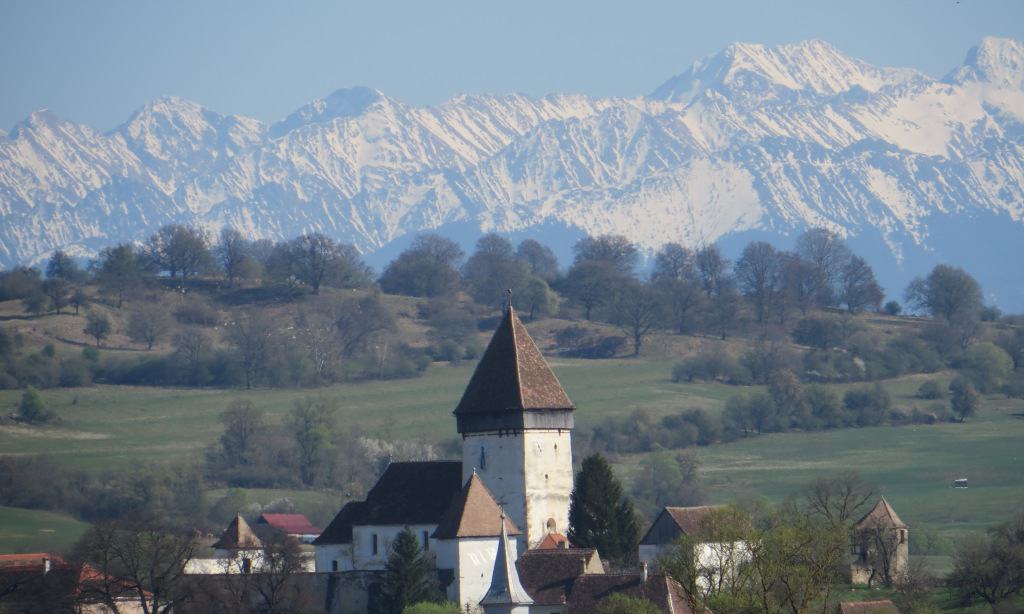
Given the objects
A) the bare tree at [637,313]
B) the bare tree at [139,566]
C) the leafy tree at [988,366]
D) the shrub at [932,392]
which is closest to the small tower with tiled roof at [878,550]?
the bare tree at [139,566]

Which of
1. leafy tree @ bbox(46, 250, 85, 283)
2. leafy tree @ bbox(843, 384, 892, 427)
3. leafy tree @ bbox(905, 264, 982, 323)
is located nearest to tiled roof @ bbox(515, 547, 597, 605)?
leafy tree @ bbox(843, 384, 892, 427)

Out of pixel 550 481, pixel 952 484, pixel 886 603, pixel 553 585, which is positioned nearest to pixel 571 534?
pixel 550 481

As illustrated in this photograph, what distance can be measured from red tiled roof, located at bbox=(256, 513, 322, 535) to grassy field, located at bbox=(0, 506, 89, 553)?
8991 millimetres

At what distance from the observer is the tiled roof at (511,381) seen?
7312 cm

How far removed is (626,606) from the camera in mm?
58656

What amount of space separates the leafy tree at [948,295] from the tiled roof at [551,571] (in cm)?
10829

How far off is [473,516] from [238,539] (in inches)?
785

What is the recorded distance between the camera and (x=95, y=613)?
71.6 m

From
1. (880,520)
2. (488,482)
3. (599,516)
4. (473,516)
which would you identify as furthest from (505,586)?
(880,520)

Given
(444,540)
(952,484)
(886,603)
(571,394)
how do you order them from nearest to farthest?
(886,603) → (444,540) → (952,484) → (571,394)

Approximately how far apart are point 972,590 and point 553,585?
15.5 m

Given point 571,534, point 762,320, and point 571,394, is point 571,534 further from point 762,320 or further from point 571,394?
point 762,320

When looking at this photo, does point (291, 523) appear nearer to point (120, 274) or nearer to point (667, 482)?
point (667, 482)

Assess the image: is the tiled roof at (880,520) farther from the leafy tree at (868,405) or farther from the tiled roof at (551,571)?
the leafy tree at (868,405)
